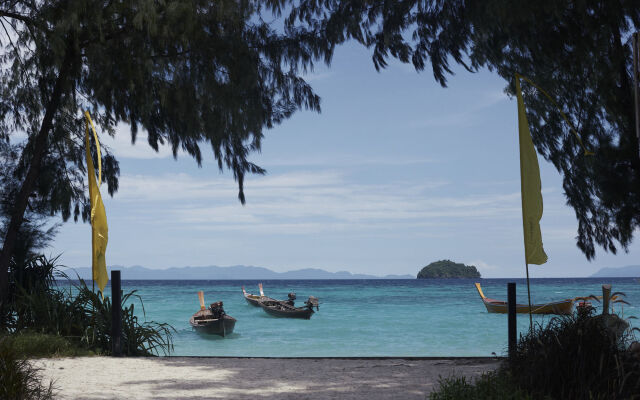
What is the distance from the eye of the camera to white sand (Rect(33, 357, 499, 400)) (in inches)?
235

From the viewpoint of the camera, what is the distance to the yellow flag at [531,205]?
647cm

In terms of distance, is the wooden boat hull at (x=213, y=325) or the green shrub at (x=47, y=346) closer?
the green shrub at (x=47, y=346)

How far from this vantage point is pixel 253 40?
381 inches

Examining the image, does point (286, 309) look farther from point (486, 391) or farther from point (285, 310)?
point (486, 391)

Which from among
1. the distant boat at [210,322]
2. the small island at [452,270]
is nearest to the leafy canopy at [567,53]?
the distant boat at [210,322]

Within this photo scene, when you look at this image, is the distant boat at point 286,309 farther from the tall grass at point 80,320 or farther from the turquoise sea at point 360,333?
the tall grass at point 80,320

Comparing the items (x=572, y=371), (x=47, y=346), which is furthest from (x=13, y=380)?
(x=572, y=371)

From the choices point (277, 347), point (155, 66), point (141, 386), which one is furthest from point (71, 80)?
point (277, 347)

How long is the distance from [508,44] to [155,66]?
5.27 m

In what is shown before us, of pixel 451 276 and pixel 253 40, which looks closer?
pixel 253 40

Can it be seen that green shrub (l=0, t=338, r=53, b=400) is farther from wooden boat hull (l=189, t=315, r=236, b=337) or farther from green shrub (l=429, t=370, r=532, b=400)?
wooden boat hull (l=189, t=315, r=236, b=337)

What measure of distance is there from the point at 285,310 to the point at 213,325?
7747 mm

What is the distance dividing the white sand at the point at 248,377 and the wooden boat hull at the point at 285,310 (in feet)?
62.0

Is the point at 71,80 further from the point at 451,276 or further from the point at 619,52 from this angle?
the point at 451,276
